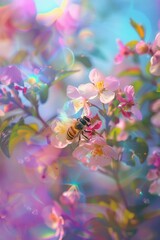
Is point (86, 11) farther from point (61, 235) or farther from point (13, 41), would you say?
point (61, 235)

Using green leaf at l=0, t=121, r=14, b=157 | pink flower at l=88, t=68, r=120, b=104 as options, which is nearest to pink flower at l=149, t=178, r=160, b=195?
pink flower at l=88, t=68, r=120, b=104

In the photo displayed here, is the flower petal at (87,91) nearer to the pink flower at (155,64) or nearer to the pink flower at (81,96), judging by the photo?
the pink flower at (81,96)

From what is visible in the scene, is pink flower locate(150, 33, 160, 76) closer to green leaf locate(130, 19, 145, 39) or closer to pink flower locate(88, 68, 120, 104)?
pink flower locate(88, 68, 120, 104)

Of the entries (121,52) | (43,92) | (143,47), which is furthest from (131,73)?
(43,92)

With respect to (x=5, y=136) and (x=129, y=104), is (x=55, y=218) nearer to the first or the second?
(x=5, y=136)

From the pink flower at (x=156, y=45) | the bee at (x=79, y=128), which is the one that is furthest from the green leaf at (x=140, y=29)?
the bee at (x=79, y=128)

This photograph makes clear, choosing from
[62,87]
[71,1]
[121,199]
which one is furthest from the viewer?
[71,1]

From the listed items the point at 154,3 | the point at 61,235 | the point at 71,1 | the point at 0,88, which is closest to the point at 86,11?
the point at 71,1
